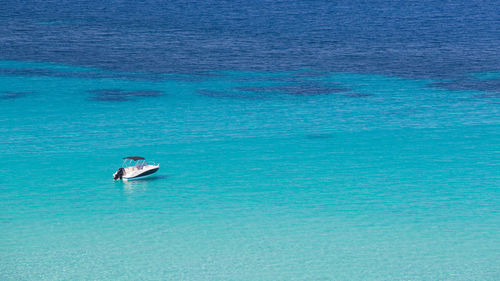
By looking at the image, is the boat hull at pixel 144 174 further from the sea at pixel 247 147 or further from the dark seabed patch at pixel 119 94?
the dark seabed patch at pixel 119 94

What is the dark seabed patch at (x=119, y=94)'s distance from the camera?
163 ft

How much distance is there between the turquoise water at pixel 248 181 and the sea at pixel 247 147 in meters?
0.11

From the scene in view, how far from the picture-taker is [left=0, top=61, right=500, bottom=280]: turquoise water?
23.9 metres

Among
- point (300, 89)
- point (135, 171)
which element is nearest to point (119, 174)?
point (135, 171)

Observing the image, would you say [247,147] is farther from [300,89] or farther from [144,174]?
[300,89]

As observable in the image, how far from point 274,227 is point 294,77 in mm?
31510

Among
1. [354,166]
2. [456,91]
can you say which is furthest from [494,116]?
[354,166]

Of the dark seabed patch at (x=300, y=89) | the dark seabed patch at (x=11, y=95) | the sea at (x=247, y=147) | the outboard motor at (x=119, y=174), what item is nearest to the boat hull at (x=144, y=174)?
the outboard motor at (x=119, y=174)

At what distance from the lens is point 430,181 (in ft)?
108

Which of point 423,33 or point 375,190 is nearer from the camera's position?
point 375,190

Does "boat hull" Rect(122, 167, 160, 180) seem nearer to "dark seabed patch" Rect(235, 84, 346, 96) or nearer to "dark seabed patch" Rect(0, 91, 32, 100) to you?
"dark seabed patch" Rect(0, 91, 32, 100)

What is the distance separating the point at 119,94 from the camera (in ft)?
166

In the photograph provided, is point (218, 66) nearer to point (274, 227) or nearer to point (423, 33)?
point (423, 33)

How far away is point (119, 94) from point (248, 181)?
67.5 feet
